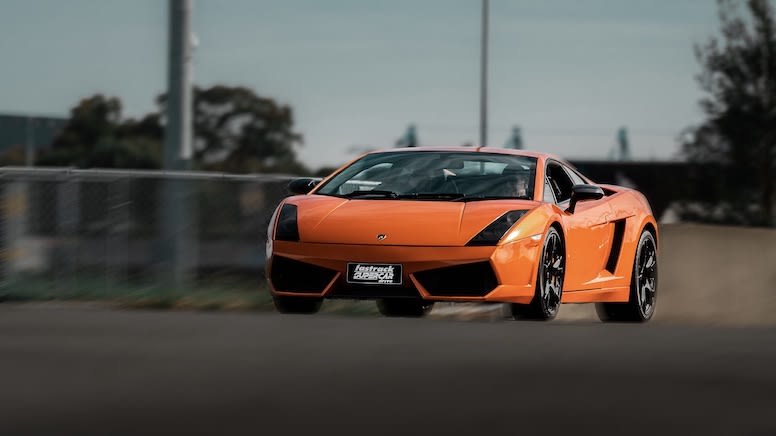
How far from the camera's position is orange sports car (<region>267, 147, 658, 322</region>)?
34.8 ft

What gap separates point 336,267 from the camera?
10672 millimetres

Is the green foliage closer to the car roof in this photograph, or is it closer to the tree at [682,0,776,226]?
the tree at [682,0,776,226]

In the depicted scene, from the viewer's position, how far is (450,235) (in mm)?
10633

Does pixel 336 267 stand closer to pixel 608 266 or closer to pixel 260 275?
pixel 608 266

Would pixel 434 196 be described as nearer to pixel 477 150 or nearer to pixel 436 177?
pixel 436 177

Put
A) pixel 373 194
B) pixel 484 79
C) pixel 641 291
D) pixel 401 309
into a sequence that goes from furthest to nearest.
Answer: pixel 484 79
pixel 401 309
pixel 641 291
pixel 373 194

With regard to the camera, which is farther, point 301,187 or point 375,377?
point 301,187

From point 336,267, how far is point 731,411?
4.13 meters

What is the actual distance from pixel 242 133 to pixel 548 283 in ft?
177

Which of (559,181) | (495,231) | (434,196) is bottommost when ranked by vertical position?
(495,231)

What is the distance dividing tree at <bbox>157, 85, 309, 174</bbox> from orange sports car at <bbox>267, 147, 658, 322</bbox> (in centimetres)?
4927

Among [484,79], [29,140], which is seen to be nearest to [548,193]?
[484,79]

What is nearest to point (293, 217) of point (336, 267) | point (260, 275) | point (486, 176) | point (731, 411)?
point (336, 267)

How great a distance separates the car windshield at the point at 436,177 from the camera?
11.5 m
